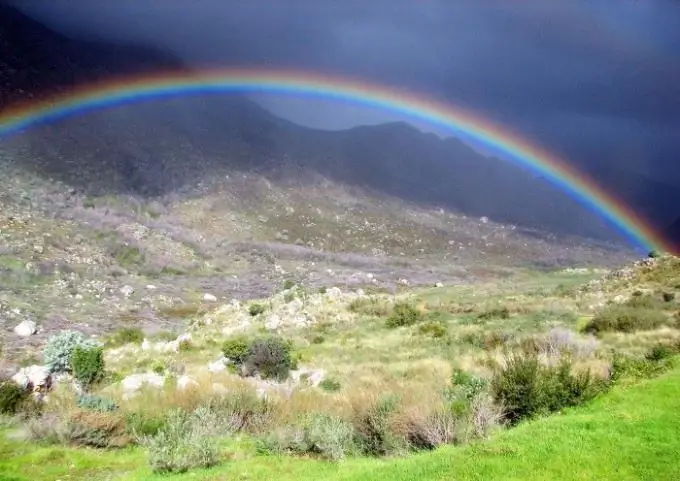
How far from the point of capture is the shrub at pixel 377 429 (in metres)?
11.9

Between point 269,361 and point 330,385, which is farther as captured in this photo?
point 269,361

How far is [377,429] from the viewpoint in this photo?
12.1m

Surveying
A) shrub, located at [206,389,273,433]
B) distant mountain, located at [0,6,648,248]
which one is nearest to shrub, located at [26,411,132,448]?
shrub, located at [206,389,273,433]

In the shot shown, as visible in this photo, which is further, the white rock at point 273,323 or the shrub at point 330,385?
the white rock at point 273,323

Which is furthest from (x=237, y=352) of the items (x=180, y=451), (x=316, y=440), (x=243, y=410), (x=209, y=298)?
(x=209, y=298)

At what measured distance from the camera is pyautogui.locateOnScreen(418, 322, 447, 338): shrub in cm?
2997

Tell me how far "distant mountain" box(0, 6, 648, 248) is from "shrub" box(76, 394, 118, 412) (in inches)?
3200

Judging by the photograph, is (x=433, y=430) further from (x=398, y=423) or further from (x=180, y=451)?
(x=180, y=451)

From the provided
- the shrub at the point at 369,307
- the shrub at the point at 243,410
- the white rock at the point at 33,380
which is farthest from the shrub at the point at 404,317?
the shrub at the point at 243,410

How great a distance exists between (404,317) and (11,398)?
24.9 meters

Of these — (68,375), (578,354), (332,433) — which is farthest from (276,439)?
(68,375)

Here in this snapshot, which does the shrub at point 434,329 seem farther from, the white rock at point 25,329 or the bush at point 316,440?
the white rock at point 25,329

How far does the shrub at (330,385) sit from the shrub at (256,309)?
2275 cm

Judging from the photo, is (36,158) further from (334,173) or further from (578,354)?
(578,354)
